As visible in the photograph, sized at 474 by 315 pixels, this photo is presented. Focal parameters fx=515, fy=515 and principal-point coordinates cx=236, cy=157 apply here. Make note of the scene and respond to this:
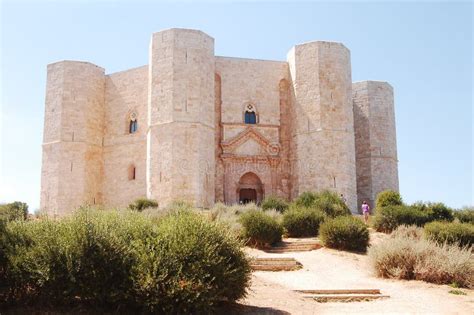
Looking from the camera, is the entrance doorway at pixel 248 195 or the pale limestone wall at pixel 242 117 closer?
the pale limestone wall at pixel 242 117

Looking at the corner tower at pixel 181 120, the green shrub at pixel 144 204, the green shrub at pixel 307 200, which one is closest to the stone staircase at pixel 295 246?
the green shrub at pixel 307 200

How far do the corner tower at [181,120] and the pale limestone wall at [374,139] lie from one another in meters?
8.88

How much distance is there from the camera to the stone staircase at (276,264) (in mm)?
11320

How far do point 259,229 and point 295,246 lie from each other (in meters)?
1.15

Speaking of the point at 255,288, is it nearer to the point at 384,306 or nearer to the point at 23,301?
the point at 384,306

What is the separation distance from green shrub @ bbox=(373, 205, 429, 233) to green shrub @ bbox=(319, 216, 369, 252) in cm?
308

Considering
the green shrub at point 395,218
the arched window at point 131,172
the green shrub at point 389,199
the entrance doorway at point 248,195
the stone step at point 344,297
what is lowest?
the stone step at point 344,297

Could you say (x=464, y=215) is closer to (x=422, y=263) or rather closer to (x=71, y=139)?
(x=422, y=263)

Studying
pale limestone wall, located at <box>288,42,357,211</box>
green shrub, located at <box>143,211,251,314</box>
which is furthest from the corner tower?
green shrub, located at <box>143,211,251,314</box>

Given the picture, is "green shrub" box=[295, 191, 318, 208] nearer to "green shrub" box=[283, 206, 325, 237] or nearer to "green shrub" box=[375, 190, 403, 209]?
"green shrub" box=[375, 190, 403, 209]

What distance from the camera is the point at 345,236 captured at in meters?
13.6

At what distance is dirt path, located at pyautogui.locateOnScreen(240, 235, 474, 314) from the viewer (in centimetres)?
768

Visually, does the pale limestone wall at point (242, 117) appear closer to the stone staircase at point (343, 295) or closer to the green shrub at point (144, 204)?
the green shrub at point (144, 204)

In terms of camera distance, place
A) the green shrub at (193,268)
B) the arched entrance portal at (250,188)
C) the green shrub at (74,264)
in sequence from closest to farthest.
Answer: the green shrub at (193,268) < the green shrub at (74,264) < the arched entrance portal at (250,188)
